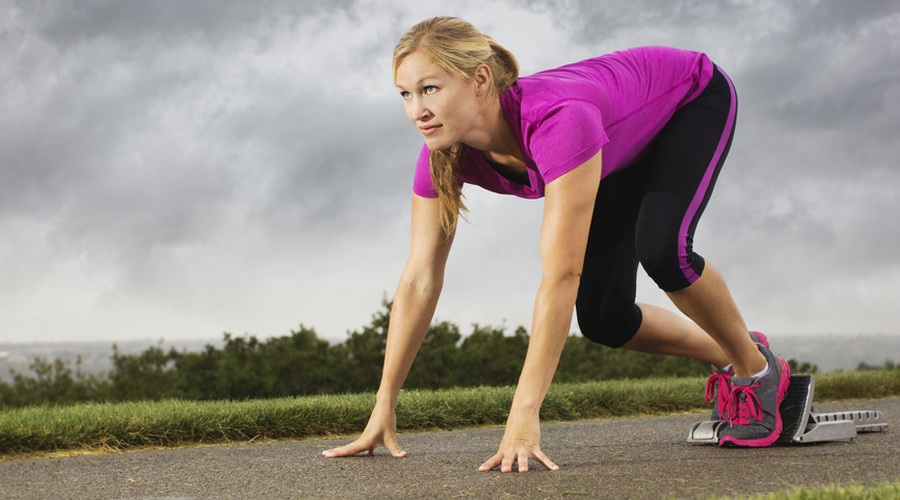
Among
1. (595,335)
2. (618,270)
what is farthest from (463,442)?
(618,270)

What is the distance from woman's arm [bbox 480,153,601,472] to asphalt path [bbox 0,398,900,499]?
13 centimetres

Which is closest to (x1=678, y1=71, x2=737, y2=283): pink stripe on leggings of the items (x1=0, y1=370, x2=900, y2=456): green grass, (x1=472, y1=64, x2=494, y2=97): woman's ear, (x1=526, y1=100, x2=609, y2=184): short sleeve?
(x1=526, y1=100, x2=609, y2=184): short sleeve

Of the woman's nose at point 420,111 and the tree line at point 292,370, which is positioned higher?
the woman's nose at point 420,111

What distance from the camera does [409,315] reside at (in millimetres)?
3641

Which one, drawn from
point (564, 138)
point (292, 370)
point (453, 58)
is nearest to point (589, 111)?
point (564, 138)

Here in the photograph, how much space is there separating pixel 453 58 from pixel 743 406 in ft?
6.64

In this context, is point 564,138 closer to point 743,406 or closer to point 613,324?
point 613,324

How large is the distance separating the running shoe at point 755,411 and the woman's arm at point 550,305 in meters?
1.25

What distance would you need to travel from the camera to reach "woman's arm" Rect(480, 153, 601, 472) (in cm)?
301

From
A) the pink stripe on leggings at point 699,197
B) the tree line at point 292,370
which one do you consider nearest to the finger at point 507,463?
the pink stripe on leggings at point 699,197

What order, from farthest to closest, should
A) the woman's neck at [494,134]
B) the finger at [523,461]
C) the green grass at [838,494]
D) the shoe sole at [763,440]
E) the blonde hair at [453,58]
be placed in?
the shoe sole at [763,440]
the woman's neck at [494,134]
the blonde hair at [453,58]
the finger at [523,461]
the green grass at [838,494]

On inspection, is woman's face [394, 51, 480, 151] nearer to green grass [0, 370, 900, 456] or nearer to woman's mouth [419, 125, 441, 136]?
woman's mouth [419, 125, 441, 136]

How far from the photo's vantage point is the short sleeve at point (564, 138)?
3.04 meters

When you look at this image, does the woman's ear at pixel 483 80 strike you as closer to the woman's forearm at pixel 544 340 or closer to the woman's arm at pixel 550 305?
the woman's arm at pixel 550 305
